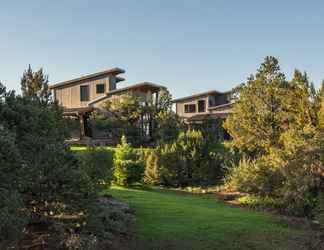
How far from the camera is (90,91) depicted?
44188mm

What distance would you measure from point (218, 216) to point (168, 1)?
1029cm

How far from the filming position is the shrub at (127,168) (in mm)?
23578

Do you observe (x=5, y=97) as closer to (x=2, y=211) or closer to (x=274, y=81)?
(x=2, y=211)

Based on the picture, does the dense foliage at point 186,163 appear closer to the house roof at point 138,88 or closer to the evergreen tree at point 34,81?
the evergreen tree at point 34,81

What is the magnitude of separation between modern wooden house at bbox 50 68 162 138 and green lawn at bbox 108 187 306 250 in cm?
2695

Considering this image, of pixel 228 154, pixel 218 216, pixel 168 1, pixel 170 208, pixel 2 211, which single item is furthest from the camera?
pixel 228 154

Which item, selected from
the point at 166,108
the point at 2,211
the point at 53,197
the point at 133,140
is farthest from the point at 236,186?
the point at 166,108

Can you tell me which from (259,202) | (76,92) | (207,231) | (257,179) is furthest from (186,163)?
(76,92)

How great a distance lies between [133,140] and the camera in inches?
1431

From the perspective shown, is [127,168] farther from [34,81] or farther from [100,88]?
[100,88]

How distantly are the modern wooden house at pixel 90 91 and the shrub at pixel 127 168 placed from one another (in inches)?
621

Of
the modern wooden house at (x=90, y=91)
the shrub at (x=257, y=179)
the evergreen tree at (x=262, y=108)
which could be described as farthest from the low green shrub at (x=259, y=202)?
the modern wooden house at (x=90, y=91)

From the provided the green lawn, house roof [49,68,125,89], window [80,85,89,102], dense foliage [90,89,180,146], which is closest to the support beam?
dense foliage [90,89,180,146]

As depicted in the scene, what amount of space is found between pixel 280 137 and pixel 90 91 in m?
30.4
